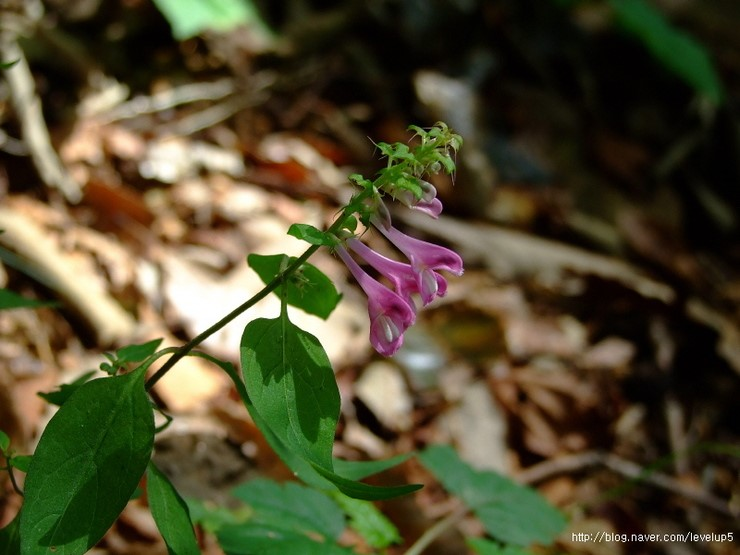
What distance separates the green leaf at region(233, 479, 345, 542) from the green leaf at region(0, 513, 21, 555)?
1.85 ft

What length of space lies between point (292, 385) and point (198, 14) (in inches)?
133

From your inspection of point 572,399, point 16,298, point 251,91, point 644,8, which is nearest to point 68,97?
point 251,91

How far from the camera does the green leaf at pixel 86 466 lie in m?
1.17

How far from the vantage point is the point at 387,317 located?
57.0 inches

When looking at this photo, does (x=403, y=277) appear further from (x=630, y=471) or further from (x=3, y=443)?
(x=630, y=471)

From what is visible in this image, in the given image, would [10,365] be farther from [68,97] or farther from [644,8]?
[644,8]

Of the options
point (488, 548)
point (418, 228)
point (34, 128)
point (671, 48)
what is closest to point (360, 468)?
point (488, 548)

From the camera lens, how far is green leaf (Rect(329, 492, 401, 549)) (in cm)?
190

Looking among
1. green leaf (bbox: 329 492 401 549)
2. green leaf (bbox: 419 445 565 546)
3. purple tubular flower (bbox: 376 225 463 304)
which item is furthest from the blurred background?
purple tubular flower (bbox: 376 225 463 304)

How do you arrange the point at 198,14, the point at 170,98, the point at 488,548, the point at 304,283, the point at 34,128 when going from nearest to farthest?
the point at 304,283, the point at 488,548, the point at 34,128, the point at 198,14, the point at 170,98

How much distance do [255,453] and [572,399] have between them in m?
1.68

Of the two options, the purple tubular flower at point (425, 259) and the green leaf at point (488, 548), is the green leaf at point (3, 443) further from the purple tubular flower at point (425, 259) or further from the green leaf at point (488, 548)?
the green leaf at point (488, 548)

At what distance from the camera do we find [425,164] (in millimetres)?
1277

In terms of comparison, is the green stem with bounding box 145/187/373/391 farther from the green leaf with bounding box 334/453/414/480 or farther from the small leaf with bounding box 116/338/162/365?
the green leaf with bounding box 334/453/414/480
